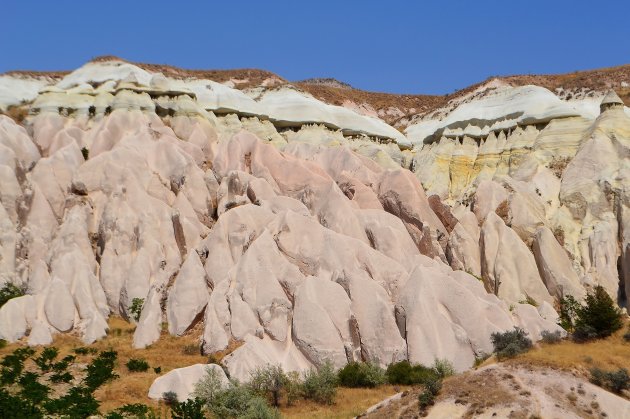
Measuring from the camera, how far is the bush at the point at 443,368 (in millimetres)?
26373

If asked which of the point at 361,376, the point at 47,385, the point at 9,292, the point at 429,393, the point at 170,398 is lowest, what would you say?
the point at 429,393

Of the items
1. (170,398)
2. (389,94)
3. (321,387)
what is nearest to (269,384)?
(321,387)

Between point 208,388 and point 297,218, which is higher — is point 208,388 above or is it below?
below

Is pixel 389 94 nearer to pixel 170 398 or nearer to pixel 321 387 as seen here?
pixel 321 387

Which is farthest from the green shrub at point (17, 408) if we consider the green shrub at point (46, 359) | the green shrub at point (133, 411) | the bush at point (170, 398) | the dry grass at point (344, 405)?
the dry grass at point (344, 405)

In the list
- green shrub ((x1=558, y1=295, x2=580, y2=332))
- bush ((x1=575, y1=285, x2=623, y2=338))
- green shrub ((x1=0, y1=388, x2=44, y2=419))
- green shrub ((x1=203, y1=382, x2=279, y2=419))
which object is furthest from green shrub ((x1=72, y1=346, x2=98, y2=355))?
green shrub ((x1=558, y1=295, x2=580, y2=332))

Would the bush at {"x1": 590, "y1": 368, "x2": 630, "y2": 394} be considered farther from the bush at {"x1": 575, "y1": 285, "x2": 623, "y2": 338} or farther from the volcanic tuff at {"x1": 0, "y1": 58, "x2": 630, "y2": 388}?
the volcanic tuff at {"x1": 0, "y1": 58, "x2": 630, "y2": 388}

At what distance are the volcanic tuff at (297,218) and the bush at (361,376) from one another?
1.67 m

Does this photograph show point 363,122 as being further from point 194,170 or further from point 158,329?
point 158,329

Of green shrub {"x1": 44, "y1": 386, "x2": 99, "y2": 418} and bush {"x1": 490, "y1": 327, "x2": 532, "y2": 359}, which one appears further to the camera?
bush {"x1": 490, "y1": 327, "x2": 532, "y2": 359}

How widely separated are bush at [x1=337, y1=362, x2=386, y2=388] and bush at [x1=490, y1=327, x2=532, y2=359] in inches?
206

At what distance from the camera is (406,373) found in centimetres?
2750

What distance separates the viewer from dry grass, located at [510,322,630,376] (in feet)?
A: 70.9

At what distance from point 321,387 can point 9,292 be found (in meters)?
21.2
